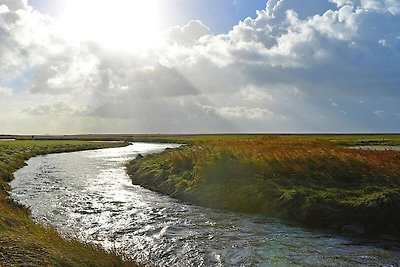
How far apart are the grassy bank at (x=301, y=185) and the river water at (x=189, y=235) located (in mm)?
1692

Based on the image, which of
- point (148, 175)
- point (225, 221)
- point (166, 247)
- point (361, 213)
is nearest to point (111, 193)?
point (148, 175)

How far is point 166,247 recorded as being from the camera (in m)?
17.3

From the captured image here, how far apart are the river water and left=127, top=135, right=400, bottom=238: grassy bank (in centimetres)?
169

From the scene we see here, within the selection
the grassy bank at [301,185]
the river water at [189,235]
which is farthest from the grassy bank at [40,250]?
the grassy bank at [301,185]

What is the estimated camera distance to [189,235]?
63.8 ft

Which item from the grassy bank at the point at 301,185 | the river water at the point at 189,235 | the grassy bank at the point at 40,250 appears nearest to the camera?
the grassy bank at the point at 40,250

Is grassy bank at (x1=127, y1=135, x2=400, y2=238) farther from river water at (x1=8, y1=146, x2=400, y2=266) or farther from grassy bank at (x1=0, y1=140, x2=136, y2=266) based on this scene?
grassy bank at (x1=0, y1=140, x2=136, y2=266)

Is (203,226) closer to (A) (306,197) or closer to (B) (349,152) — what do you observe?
(A) (306,197)

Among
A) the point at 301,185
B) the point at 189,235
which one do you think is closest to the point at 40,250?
the point at 189,235

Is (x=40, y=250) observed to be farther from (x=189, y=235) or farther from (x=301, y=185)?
(x=301, y=185)

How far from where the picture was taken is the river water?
51.8ft

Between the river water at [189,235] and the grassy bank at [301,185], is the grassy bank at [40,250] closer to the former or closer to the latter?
the river water at [189,235]

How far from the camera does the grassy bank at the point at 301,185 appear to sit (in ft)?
69.4

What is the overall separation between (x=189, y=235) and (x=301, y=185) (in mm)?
10936
